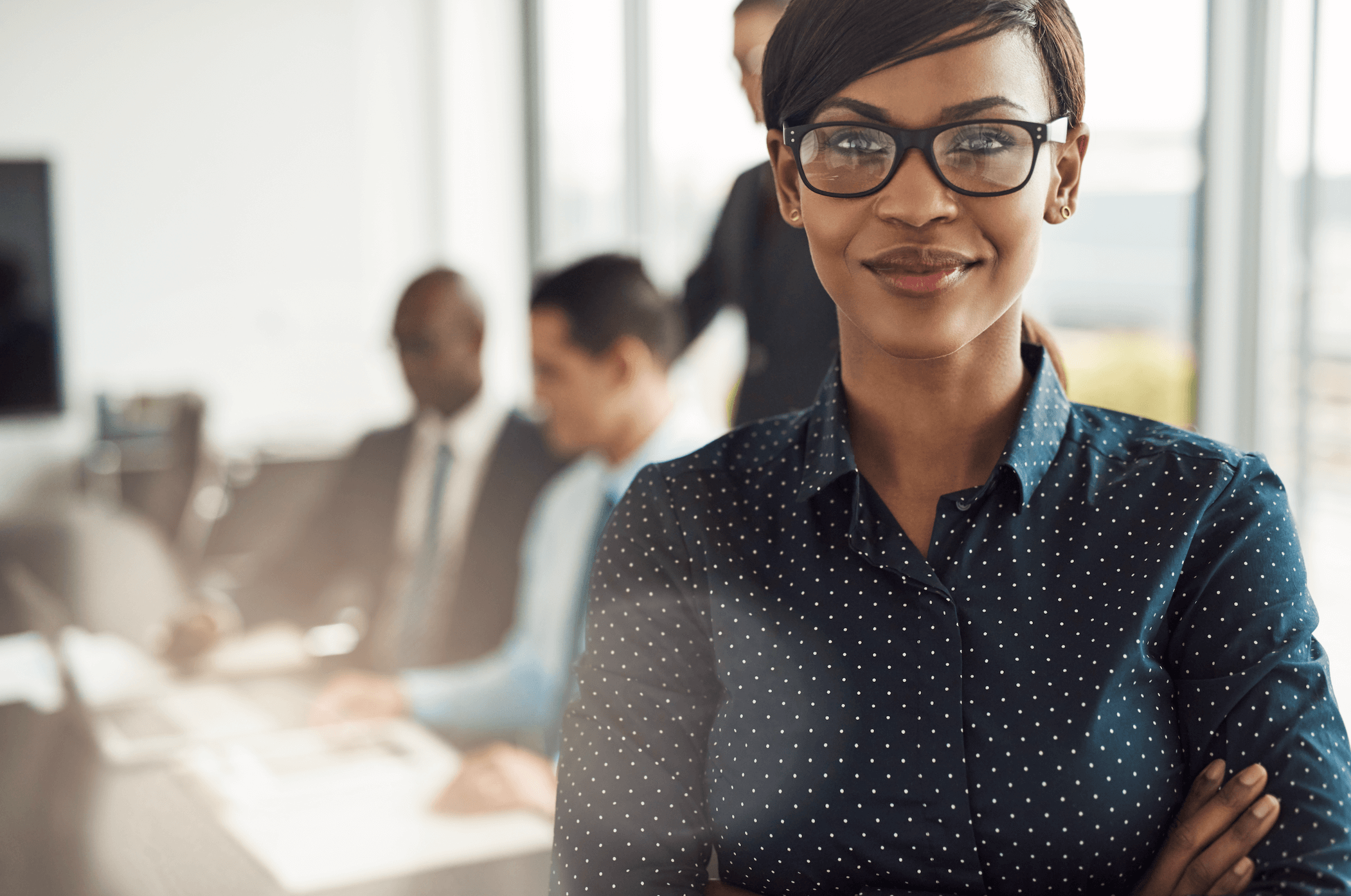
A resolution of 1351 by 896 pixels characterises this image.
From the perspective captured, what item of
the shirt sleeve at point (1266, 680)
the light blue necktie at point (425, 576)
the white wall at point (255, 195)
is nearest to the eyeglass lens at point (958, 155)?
the shirt sleeve at point (1266, 680)

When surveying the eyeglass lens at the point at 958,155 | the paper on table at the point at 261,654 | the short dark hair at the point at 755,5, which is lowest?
the paper on table at the point at 261,654

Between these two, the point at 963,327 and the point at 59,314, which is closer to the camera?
the point at 963,327

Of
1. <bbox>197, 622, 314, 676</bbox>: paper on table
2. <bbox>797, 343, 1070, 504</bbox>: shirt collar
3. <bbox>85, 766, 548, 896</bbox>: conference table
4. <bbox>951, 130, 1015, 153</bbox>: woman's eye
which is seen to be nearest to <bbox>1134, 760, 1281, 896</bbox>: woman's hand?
<bbox>797, 343, 1070, 504</bbox>: shirt collar

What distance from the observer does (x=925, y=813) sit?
0.88m

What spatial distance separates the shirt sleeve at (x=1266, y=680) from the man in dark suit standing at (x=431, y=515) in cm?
189

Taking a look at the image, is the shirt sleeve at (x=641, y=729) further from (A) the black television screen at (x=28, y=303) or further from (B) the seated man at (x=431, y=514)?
(A) the black television screen at (x=28, y=303)

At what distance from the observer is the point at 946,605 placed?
907 millimetres

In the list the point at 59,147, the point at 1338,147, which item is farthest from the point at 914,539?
the point at 59,147

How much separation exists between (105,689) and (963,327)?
6.91 ft

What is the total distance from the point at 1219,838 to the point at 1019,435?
0.32 metres

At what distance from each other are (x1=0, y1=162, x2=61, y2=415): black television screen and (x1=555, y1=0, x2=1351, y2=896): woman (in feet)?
15.7

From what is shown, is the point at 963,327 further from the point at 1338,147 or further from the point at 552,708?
the point at 1338,147

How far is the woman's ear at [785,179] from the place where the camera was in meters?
0.96

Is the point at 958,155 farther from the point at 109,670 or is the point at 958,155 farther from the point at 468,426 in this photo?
the point at 109,670
